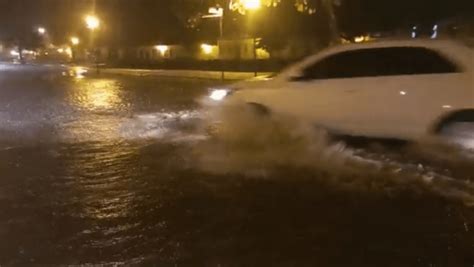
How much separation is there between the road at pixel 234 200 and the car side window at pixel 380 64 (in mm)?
988

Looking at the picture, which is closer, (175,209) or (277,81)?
(175,209)

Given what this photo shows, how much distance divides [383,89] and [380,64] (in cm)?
49

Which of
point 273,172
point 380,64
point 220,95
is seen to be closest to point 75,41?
point 220,95

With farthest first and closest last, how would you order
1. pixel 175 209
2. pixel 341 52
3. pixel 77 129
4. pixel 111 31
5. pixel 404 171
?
pixel 111 31
pixel 77 129
pixel 341 52
pixel 404 171
pixel 175 209

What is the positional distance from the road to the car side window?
0.99m

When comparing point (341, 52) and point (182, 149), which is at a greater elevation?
point (341, 52)

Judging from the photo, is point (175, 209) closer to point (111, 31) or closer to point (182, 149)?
point (182, 149)

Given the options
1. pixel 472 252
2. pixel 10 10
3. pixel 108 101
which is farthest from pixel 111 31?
pixel 472 252

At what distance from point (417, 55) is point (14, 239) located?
638 cm

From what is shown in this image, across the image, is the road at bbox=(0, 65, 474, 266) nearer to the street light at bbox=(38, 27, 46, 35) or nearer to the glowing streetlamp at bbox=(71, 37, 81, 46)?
the glowing streetlamp at bbox=(71, 37, 81, 46)

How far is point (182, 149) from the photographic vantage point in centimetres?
1152

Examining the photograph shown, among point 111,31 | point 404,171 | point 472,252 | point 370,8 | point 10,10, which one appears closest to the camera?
point 472,252

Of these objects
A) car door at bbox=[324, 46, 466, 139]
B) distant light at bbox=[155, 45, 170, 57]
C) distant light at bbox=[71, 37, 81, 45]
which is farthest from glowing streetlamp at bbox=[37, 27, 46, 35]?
car door at bbox=[324, 46, 466, 139]

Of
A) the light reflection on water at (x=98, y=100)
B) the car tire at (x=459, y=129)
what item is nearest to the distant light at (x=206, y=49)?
the light reflection on water at (x=98, y=100)
